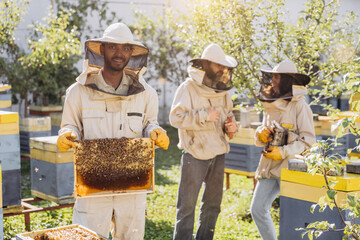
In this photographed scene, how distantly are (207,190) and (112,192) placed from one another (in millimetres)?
1465

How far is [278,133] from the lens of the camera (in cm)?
376

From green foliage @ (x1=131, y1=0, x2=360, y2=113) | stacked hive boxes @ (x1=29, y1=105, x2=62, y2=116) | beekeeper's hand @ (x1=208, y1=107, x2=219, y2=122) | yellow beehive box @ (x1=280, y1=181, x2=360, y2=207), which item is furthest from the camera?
stacked hive boxes @ (x1=29, y1=105, x2=62, y2=116)

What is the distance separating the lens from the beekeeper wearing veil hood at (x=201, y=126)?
4082mm

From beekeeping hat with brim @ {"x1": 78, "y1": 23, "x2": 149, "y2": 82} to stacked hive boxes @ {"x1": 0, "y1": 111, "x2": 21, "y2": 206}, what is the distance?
4.78ft

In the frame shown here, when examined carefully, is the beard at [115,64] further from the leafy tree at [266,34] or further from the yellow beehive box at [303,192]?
the leafy tree at [266,34]

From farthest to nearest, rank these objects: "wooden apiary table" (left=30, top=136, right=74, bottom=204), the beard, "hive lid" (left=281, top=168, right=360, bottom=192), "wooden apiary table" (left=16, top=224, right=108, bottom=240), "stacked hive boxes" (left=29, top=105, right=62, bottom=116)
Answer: "stacked hive boxes" (left=29, top=105, right=62, bottom=116) < "wooden apiary table" (left=30, top=136, right=74, bottom=204) < the beard < "hive lid" (left=281, top=168, right=360, bottom=192) < "wooden apiary table" (left=16, top=224, right=108, bottom=240)

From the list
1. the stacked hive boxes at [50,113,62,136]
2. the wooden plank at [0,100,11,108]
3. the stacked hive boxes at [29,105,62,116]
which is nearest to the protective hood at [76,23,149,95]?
the wooden plank at [0,100,11,108]

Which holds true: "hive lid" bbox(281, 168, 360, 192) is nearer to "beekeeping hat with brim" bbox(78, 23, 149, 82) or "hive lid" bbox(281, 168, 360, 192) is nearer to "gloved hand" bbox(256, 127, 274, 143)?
"gloved hand" bbox(256, 127, 274, 143)

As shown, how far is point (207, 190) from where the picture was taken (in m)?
4.25

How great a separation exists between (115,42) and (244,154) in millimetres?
3458

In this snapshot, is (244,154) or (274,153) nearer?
(274,153)

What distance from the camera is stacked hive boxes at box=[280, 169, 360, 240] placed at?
2.87 meters

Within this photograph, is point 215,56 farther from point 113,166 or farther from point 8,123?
point 8,123

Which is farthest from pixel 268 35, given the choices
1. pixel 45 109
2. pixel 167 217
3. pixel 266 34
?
pixel 45 109
